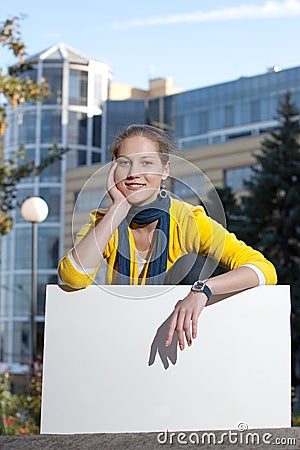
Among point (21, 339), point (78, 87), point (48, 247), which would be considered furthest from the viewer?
point (21, 339)

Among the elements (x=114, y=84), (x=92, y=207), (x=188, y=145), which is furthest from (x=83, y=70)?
(x=92, y=207)

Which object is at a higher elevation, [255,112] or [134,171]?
[255,112]

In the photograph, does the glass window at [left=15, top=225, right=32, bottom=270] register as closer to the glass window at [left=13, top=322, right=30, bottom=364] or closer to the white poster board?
the glass window at [left=13, top=322, right=30, bottom=364]

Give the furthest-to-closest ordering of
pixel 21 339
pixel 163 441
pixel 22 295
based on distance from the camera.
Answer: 1. pixel 22 295
2. pixel 21 339
3. pixel 163 441

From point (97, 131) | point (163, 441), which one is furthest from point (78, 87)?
point (163, 441)

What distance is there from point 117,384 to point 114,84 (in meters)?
35.2

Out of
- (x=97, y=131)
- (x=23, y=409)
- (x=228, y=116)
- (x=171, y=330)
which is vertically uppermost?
(x=97, y=131)

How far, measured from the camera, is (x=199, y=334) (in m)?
2.69

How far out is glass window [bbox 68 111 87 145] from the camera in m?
36.2

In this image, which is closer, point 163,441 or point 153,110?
point 163,441

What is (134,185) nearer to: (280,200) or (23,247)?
(280,200)

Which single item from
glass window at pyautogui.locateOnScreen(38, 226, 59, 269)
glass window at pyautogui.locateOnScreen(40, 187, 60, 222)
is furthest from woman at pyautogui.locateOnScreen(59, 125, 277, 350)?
glass window at pyautogui.locateOnScreen(38, 226, 59, 269)

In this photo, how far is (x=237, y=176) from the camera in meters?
27.4

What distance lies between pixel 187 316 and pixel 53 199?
34.5 m
